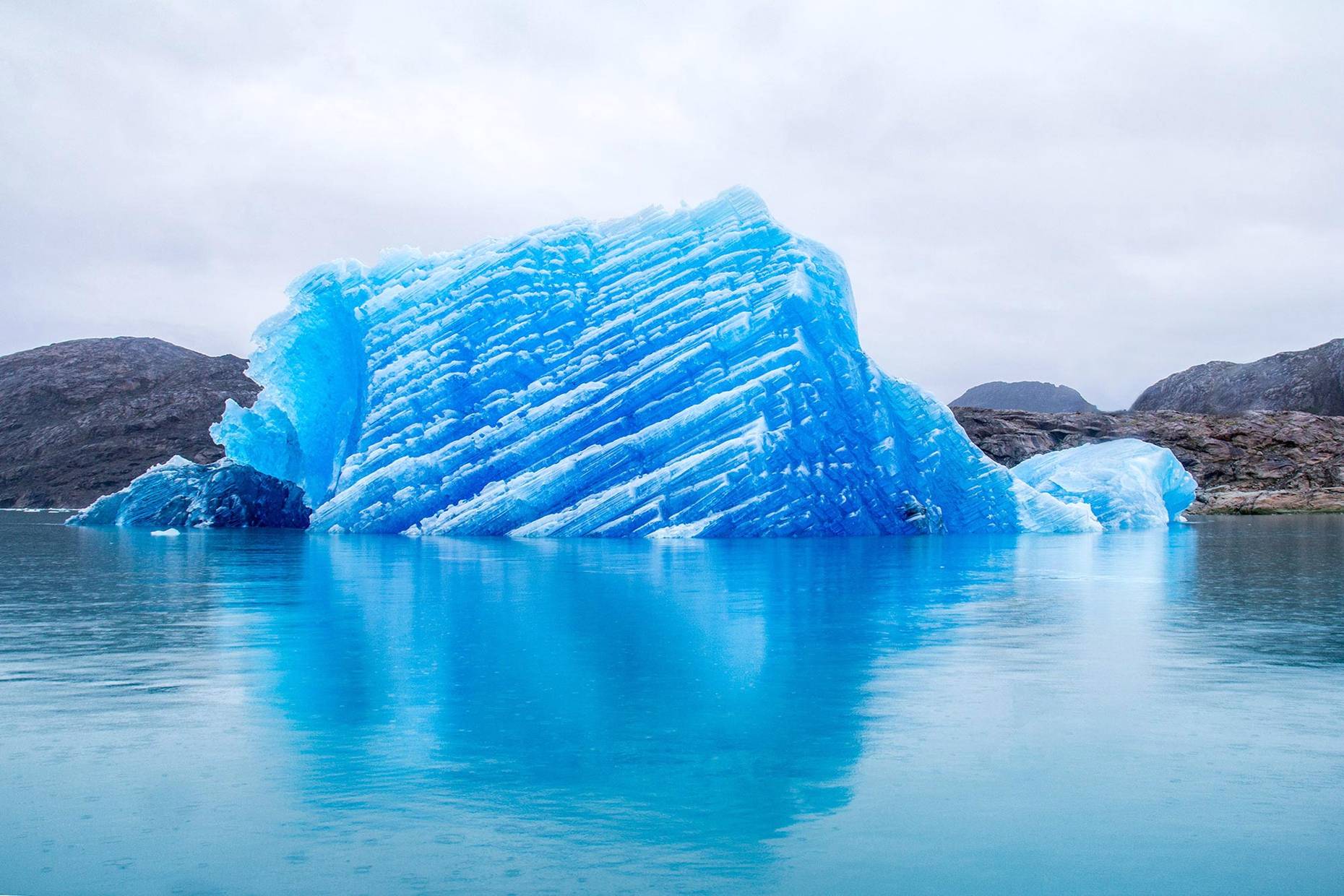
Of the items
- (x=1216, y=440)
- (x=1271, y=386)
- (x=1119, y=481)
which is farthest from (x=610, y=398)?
(x=1271, y=386)

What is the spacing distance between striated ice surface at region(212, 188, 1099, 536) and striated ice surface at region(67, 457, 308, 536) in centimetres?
323

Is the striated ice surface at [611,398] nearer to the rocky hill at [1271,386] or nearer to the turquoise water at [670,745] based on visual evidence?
the turquoise water at [670,745]

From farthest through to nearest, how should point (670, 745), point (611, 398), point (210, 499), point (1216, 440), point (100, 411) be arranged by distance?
1. point (100, 411)
2. point (1216, 440)
3. point (210, 499)
4. point (611, 398)
5. point (670, 745)

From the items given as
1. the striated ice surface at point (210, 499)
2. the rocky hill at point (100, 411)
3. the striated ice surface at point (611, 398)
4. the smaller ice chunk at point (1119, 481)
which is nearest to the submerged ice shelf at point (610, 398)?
the striated ice surface at point (611, 398)

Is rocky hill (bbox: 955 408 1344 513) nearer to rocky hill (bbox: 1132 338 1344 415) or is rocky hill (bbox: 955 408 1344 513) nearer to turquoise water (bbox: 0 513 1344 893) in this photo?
turquoise water (bbox: 0 513 1344 893)

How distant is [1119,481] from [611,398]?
1507 centimetres

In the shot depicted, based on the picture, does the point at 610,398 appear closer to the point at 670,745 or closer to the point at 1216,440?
the point at 670,745

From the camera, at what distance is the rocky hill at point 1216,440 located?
53.6 metres

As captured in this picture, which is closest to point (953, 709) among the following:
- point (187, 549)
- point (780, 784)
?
point (780, 784)

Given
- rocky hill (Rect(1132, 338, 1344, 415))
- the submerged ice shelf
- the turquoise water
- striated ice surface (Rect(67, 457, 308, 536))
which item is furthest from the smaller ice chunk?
rocky hill (Rect(1132, 338, 1344, 415))

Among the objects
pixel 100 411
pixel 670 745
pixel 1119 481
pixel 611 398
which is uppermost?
pixel 100 411

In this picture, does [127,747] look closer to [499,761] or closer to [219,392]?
[499,761]

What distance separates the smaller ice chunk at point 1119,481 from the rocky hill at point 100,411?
145 ft

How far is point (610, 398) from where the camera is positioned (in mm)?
23188
